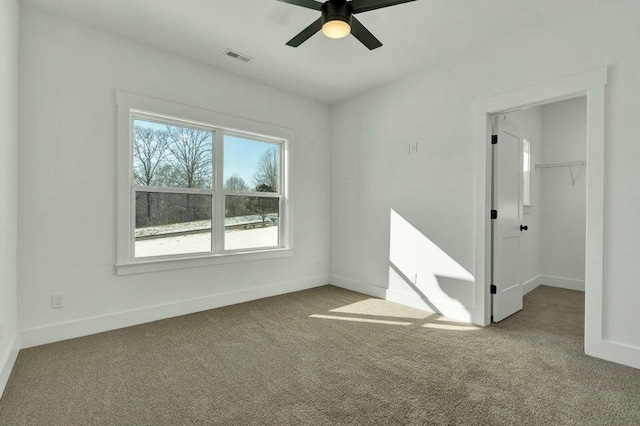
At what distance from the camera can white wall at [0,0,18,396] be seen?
2051 mm

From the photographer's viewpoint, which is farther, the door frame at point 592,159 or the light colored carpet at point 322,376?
the door frame at point 592,159

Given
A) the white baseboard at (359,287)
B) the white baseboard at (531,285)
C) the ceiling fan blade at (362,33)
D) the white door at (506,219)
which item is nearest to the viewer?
the ceiling fan blade at (362,33)

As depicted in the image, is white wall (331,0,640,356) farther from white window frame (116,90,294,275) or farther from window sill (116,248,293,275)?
window sill (116,248,293,275)

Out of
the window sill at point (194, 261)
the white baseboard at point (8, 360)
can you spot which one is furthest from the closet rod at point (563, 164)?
the white baseboard at point (8, 360)

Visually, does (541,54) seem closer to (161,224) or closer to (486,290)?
(486,290)

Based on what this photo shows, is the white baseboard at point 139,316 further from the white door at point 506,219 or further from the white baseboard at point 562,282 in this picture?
the white baseboard at point 562,282

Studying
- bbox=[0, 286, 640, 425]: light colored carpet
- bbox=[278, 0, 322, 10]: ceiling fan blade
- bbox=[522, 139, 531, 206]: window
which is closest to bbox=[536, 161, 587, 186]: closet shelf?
bbox=[522, 139, 531, 206]: window

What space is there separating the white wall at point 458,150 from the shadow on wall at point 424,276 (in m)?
0.04

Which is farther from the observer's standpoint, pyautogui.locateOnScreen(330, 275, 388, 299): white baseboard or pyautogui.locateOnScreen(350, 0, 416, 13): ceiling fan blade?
Result: pyautogui.locateOnScreen(330, 275, 388, 299): white baseboard

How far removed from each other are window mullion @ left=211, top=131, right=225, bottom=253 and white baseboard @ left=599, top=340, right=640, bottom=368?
3817 mm

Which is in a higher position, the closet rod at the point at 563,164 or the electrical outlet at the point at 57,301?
the closet rod at the point at 563,164

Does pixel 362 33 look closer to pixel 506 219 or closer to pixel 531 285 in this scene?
pixel 506 219

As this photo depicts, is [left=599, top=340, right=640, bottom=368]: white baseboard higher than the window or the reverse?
the reverse

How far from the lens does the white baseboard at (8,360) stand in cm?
198
